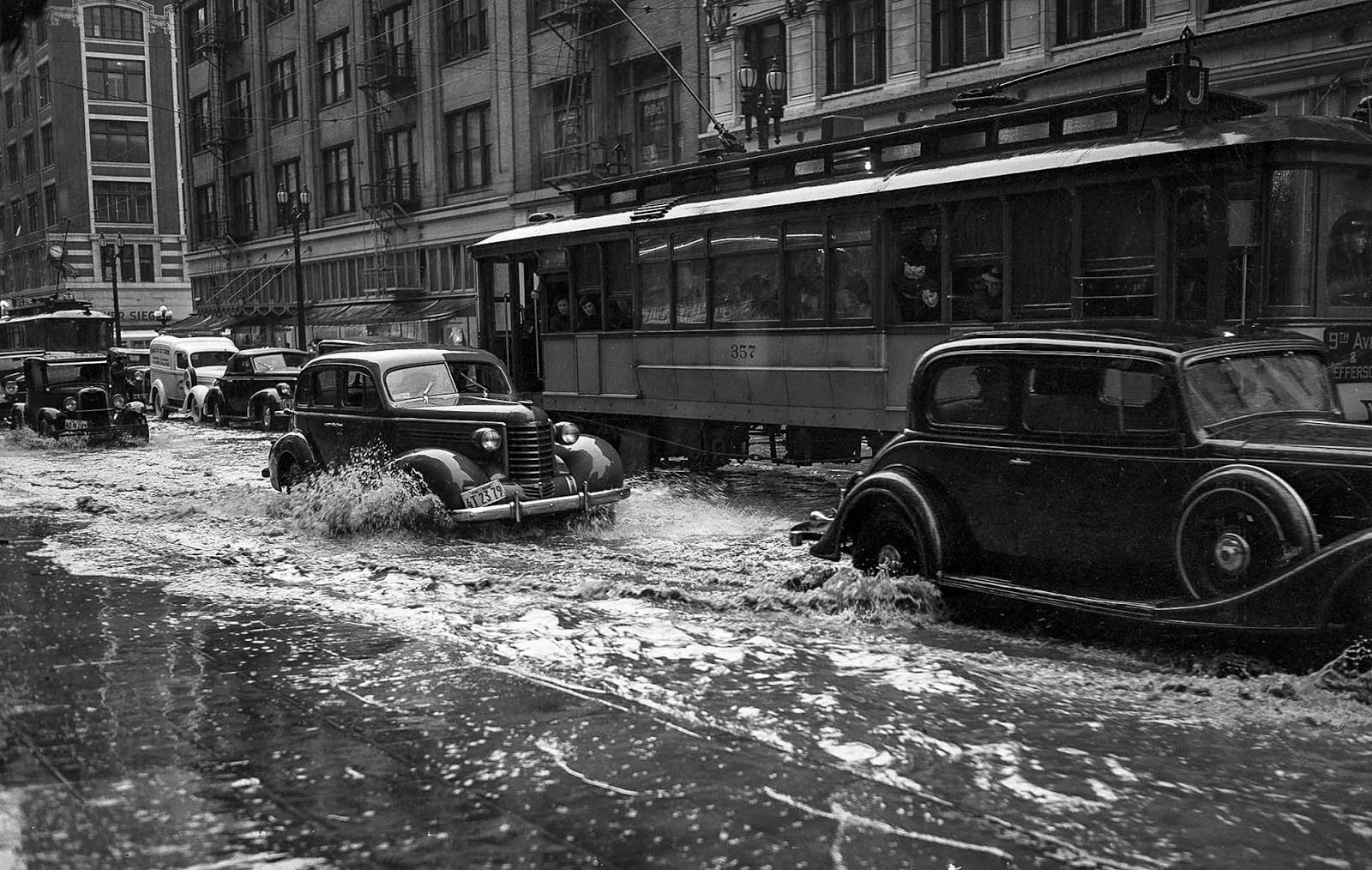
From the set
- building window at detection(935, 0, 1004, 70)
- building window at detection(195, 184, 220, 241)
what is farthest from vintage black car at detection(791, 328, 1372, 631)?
building window at detection(195, 184, 220, 241)

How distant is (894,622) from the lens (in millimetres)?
8227

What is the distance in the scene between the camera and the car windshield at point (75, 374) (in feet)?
81.6

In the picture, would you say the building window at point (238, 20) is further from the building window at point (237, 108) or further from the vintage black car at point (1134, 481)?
the vintage black car at point (1134, 481)

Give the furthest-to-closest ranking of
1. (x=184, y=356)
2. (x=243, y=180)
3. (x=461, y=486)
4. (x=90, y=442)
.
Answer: (x=243, y=180) < (x=184, y=356) < (x=90, y=442) < (x=461, y=486)

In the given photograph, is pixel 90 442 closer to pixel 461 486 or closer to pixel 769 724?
pixel 461 486

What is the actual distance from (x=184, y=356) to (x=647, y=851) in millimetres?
31392

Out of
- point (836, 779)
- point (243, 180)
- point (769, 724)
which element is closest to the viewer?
point (836, 779)

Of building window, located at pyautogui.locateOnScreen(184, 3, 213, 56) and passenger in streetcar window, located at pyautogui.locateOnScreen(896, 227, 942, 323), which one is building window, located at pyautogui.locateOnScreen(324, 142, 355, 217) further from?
passenger in streetcar window, located at pyautogui.locateOnScreen(896, 227, 942, 323)

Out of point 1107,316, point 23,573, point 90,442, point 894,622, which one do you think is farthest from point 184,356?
point 894,622

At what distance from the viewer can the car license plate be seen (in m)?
12.1

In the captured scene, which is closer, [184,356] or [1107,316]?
[1107,316]

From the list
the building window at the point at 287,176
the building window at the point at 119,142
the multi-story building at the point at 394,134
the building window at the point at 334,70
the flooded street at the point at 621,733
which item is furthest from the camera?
the building window at the point at 119,142

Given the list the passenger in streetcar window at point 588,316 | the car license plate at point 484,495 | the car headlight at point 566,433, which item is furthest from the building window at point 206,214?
the car license plate at point 484,495

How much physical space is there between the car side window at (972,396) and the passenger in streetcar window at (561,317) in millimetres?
10833
